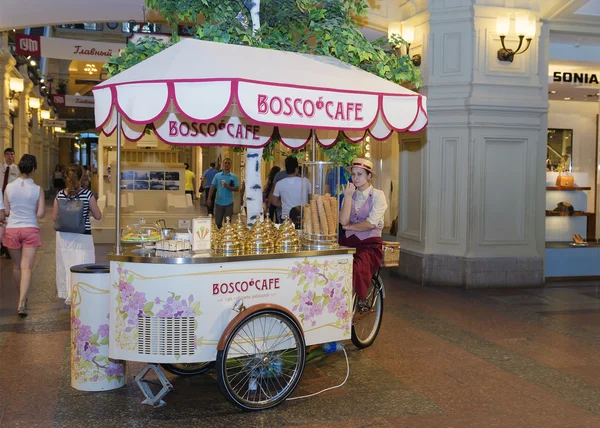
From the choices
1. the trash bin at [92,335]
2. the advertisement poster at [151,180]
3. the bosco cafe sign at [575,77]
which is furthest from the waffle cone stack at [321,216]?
the advertisement poster at [151,180]

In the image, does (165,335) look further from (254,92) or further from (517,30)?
(517,30)

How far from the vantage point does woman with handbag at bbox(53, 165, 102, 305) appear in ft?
26.1

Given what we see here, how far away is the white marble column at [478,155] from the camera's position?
1041 centimetres

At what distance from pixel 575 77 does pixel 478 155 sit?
3459 mm

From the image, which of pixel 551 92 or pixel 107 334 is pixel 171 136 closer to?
pixel 107 334

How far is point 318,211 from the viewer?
19.9 feet

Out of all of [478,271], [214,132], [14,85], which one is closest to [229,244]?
[214,132]

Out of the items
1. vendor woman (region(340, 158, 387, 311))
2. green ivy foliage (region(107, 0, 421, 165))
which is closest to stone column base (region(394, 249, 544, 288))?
green ivy foliage (region(107, 0, 421, 165))

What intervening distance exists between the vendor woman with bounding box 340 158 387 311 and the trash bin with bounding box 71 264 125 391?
230 cm

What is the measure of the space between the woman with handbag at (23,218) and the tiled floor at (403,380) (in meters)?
0.56

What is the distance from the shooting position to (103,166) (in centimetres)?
1917

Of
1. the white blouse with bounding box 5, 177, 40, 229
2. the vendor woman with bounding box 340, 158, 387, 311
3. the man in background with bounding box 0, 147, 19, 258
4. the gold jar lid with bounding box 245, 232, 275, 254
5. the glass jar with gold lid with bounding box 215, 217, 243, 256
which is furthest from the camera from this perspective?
the man in background with bounding box 0, 147, 19, 258

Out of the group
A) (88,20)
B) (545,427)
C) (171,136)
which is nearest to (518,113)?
(171,136)

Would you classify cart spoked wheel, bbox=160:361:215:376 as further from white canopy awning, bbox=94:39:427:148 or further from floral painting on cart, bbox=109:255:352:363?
white canopy awning, bbox=94:39:427:148
